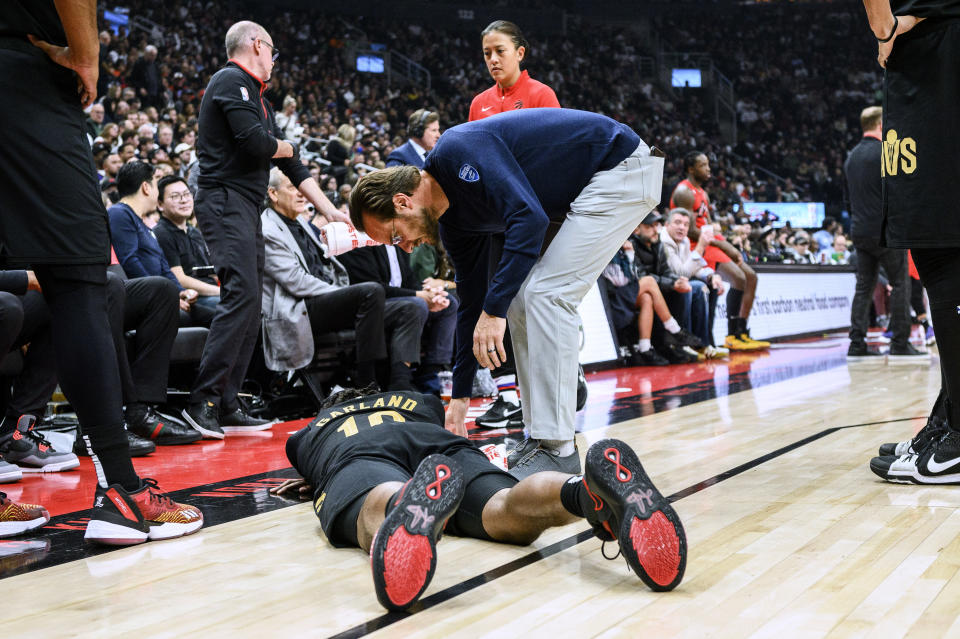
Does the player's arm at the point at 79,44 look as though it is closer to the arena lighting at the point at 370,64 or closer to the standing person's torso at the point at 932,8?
the standing person's torso at the point at 932,8

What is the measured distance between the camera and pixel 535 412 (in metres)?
2.93

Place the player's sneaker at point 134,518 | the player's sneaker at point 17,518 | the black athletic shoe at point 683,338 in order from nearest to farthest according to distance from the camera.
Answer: the player's sneaker at point 134,518 < the player's sneaker at point 17,518 < the black athletic shoe at point 683,338

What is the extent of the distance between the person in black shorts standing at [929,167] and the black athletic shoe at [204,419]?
3.01 metres

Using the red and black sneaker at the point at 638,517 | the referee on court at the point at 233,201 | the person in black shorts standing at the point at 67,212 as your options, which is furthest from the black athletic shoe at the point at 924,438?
the referee on court at the point at 233,201

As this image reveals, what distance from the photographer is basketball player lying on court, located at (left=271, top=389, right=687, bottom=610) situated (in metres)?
1.72

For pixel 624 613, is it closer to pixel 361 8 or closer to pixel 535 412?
pixel 535 412

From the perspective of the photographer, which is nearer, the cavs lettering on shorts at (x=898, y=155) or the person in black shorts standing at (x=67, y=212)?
the person in black shorts standing at (x=67, y=212)

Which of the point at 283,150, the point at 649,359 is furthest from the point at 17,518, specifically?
the point at 649,359

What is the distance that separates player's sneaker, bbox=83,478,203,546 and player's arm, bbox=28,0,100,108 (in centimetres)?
102

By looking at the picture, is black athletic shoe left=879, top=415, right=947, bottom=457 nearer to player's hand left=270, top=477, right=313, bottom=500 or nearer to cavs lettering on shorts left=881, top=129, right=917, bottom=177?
cavs lettering on shorts left=881, top=129, right=917, bottom=177

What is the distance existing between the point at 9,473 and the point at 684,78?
26537 mm

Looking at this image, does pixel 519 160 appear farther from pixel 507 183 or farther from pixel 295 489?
pixel 295 489

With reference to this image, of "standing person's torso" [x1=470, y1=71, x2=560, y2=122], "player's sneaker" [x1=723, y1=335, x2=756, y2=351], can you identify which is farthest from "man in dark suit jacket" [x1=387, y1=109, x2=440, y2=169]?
"player's sneaker" [x1=723, y1=335, x2=756, y2=351]

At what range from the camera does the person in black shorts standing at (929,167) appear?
281 centimetres
